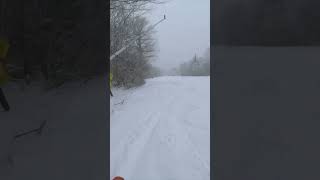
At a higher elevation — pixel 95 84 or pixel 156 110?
pixel 95 84

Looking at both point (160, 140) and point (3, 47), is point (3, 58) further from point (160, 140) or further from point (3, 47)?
point (160, 140)

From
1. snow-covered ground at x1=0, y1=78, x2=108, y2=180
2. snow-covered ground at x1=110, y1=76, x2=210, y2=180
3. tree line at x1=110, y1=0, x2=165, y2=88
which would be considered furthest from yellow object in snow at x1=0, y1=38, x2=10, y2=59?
tree line at x1=110, y1=0, x2=165, y2=88

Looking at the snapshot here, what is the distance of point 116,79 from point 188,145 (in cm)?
830

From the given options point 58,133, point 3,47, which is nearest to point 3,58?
point 3,47

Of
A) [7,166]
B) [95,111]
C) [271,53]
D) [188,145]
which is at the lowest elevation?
[188,145]

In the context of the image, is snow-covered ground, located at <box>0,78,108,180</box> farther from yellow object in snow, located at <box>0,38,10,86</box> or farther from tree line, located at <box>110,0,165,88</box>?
tree line, located at <box>110,0,165,88</box>

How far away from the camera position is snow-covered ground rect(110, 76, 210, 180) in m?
4.24

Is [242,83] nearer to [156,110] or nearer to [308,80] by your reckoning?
[308,80]

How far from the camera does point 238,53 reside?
2379mm

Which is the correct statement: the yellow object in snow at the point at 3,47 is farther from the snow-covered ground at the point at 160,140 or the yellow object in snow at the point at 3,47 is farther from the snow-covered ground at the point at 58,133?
the snow-covered ground at the point at 160,140

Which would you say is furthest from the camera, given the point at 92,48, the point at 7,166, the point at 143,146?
the point at 143,146

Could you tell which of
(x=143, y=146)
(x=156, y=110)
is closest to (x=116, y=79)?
(x=156, y=110)

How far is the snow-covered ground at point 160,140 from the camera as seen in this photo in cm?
424

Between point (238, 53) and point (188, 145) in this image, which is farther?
point (188, 145)
